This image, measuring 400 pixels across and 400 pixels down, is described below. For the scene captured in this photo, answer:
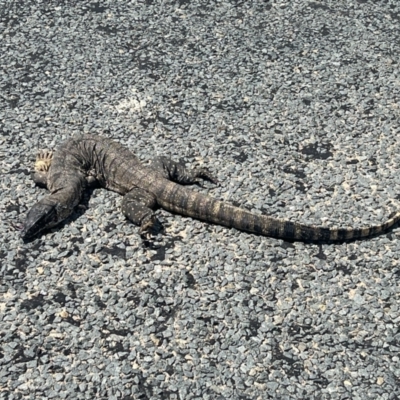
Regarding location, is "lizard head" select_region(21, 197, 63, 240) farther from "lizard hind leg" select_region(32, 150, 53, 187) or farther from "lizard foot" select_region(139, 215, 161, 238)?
"lizard foot" select_region(139, 215, 161, 238)

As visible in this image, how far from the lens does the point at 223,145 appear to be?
31.2 ft

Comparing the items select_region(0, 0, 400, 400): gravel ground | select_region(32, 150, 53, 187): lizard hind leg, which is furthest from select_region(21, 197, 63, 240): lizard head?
select_region(32, 150, 53, 187): lizard hind leg

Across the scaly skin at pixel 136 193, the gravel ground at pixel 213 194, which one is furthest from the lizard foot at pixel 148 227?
the gravel ground at pixel 213 194

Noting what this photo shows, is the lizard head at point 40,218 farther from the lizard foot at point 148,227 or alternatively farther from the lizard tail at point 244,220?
the lizard tail at point 244,220

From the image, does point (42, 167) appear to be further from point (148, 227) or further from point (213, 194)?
point (213, 194)

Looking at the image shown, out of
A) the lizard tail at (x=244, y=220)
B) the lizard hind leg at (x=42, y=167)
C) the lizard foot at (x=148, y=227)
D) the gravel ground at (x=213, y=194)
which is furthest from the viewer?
the lizard hind leg at (x=42, y=167)

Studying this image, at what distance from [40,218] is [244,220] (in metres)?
2.53

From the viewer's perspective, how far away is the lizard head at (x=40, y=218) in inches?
312

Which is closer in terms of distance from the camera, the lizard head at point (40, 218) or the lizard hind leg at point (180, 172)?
the lizard head at point (40, 218)

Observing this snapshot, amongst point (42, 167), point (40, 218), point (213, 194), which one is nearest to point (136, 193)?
point (213, 194)

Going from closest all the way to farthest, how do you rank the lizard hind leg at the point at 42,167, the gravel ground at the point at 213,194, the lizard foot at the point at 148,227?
the gravel ground at the point at 213,194 < the lizard foot at the point at 148,227 < the lizard hind leg at the point at 42,167

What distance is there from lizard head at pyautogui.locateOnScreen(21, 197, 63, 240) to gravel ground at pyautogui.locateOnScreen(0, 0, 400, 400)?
14 centimetres

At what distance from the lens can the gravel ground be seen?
258 inches

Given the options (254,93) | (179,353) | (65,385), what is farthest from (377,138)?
(65,385)
